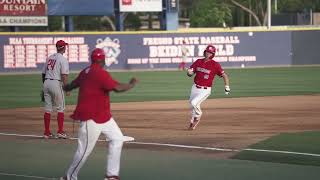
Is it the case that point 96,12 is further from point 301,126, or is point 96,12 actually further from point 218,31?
point 301,126

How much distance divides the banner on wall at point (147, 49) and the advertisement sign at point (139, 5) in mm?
2294

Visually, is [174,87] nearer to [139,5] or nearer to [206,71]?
[206,71]

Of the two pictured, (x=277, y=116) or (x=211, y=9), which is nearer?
(x=277, y=116)

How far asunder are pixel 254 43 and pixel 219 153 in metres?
41.2

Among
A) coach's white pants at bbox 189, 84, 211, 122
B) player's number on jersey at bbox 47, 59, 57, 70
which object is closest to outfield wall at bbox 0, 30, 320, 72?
coach's white pants at bbox 189, 84, 211, 122

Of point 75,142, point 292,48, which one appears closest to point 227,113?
point 75,142

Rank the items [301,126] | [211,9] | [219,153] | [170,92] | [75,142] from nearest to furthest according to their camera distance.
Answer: [219,153]
[75,142]
[301,126]
[170,92]
[211,9]

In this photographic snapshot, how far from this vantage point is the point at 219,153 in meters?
13.9

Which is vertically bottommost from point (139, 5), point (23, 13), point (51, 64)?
point (51, 64)

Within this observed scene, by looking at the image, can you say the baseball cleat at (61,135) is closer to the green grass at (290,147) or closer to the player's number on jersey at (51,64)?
the player's number on jersey at (51,64)

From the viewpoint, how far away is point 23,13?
1957 inches

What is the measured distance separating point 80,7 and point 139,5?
4.12 meters

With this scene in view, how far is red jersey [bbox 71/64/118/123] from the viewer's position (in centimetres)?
1045

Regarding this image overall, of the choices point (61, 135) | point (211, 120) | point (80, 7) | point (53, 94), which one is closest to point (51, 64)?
point (53, 94)
